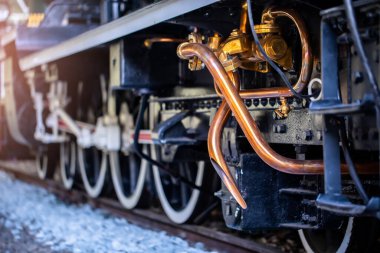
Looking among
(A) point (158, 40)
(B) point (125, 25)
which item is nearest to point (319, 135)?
(B) point (125, 25)

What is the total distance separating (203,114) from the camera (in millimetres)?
3973

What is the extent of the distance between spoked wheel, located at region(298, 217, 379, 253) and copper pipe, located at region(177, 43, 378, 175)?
0.69 metres

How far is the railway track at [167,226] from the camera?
3.94 metres

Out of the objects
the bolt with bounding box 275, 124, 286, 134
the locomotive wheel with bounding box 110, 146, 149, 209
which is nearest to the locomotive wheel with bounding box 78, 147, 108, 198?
the locomotive wheel with bounding box 110, 146, 149, 209

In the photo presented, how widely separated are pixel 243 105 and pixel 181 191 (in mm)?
2497

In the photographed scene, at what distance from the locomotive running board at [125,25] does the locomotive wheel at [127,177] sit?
3.83 feet

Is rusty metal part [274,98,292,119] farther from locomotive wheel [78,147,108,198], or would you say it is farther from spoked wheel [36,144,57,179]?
spoked wheel [36,144,57,179]

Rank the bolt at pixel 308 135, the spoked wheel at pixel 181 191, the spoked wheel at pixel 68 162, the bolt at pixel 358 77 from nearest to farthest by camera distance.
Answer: the bolt at pixel 358 77 < the bolt at pixel 308 135 < the spoked wheel at pixel 181 191 < the spoked wheel at pixel 68 162

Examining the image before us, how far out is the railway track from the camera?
3.94m

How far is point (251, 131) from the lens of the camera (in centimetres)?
257

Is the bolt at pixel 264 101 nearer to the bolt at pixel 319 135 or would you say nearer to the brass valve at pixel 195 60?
the brass valve at pixel 195 60

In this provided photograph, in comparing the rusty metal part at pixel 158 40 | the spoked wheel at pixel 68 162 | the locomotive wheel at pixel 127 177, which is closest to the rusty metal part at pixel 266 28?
the rusty metal part at pixel 158 40

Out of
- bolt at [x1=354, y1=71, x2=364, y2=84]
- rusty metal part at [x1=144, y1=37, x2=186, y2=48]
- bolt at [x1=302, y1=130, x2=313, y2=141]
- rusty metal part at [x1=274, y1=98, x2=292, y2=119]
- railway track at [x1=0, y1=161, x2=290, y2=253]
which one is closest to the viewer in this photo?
bolt at [x1=354, y1=71, x2=364, y2=84]

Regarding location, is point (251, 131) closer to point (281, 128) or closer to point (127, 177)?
point (281, 128)
